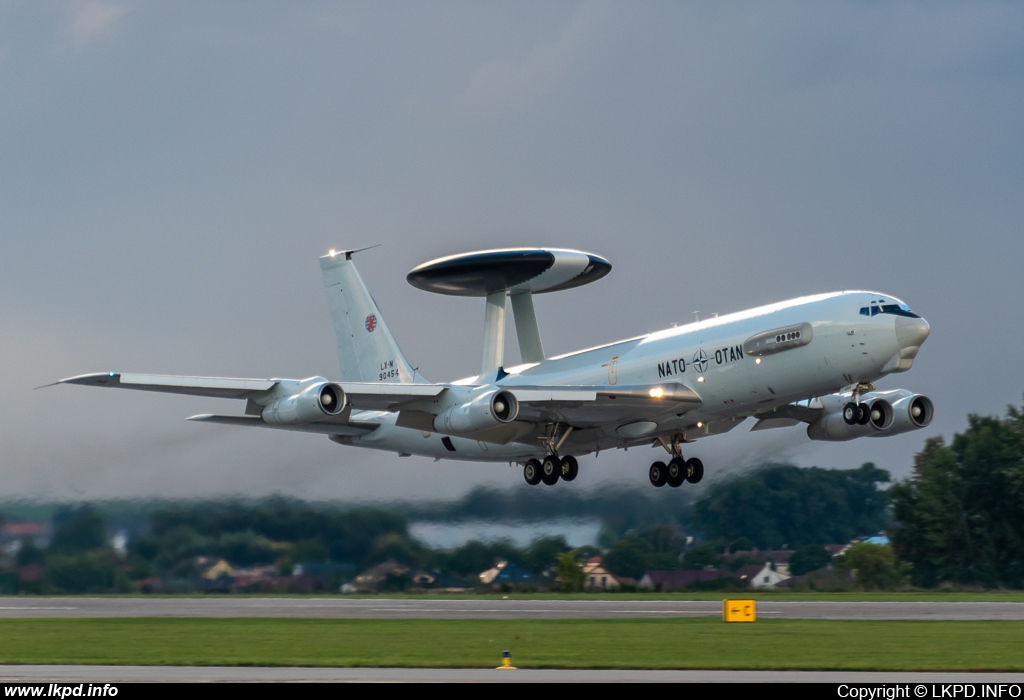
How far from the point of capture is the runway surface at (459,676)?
70.6ft

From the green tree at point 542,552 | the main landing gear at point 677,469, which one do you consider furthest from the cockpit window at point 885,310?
the green tree at point 542,552

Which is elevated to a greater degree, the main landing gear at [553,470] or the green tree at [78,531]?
the main landing gear at [553,470]

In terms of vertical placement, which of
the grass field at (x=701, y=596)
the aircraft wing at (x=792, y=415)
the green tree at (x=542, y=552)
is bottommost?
the grass field at (x=701, y=596)

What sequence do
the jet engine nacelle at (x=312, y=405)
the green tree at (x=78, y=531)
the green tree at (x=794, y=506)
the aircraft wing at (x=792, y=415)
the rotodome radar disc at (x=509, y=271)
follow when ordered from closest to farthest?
the jet engine nacelle at (x=312, y=405)
the aircraft wing at (x=792, y=415)
the rotodome radar disc at (x=509, y=271)
the green tree at (x=78, y=531)
the green tree at (x=794, y=506)

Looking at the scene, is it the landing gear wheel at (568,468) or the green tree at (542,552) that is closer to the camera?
the landing gear wheel at (568,468)

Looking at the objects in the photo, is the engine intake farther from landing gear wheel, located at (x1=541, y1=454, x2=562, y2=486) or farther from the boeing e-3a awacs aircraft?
landing gear wheel, located at (x1=541, y1=454, x2=562, y2=486)

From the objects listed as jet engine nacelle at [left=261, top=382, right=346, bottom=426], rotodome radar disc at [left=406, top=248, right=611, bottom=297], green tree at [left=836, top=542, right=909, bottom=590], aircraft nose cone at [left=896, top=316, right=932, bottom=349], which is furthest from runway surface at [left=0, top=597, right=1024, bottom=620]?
green tree at [left=836, top=542, right=909, bottom=590]

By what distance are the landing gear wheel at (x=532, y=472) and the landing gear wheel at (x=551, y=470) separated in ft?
0.74

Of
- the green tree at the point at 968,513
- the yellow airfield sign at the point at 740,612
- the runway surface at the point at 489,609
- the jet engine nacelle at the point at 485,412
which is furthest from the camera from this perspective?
the green tree at the point at 968,513

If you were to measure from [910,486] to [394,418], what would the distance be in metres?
34.5

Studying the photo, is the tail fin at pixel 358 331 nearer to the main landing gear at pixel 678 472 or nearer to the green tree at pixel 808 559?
the main landing gear at pixel 678 472

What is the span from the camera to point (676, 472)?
44562mm

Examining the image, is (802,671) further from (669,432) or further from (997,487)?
(997,487)

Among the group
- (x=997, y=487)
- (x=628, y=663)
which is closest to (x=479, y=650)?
(x=628, y=663)
